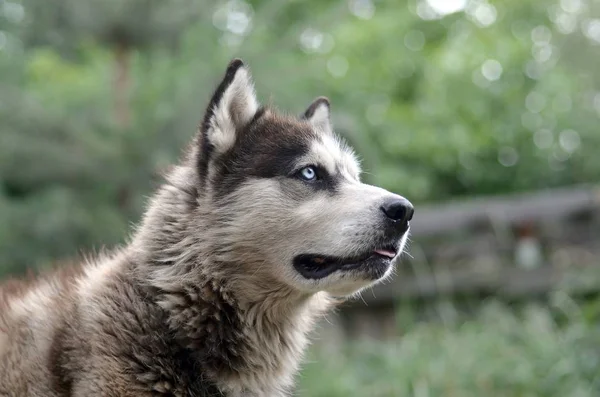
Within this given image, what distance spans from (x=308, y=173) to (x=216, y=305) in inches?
32.5

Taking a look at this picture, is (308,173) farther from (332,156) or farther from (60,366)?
(60,366)

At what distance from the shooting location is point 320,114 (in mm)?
4797

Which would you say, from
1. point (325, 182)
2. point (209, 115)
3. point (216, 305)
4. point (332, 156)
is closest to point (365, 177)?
point (332, 156)

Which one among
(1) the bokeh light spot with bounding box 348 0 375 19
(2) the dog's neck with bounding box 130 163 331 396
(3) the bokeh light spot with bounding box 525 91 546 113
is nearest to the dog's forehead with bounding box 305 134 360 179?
(2) the dog's neck with bounding box 130 163 331 396

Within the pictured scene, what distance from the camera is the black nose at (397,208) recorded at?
3.81m

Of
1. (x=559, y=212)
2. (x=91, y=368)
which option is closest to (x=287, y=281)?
(x=91, y=368)

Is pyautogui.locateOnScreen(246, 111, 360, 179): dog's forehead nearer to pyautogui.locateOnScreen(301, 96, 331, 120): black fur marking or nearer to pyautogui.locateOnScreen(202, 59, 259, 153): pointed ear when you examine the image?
pyautogui.locateOnScreen(202, 59, 259, 153): pointed ear

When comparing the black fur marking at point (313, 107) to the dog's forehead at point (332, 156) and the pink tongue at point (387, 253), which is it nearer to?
the dog's forehead at point (332, 156)

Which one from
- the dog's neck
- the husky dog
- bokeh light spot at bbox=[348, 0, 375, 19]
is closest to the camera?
the husky dog

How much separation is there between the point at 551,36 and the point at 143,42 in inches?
504

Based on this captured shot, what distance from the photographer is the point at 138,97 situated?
887 centimetres

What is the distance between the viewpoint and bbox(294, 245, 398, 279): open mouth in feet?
12.7

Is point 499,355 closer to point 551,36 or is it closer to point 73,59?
point 73,59

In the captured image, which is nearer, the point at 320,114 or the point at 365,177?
the point at 320,114
